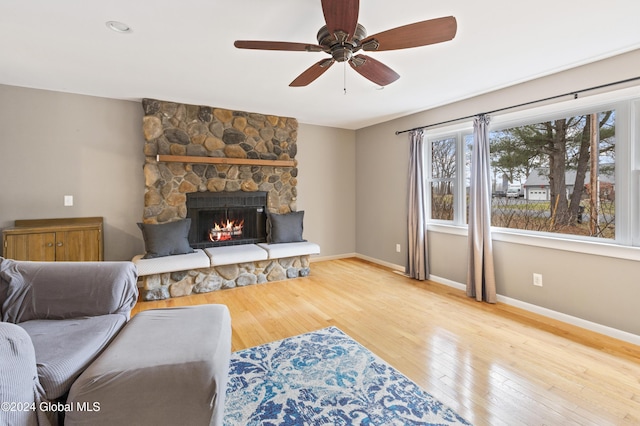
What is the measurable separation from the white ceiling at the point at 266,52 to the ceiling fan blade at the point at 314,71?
0.85ft

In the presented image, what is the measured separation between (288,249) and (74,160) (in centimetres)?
292

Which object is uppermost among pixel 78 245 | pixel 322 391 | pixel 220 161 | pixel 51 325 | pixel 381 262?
pixel 220 161

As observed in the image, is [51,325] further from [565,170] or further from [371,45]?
[565,170]

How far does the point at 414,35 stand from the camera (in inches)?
68.7

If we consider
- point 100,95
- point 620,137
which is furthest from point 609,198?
point 100,95

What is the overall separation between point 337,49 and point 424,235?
3.11 m

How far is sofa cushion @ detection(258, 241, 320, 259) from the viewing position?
4141 mm

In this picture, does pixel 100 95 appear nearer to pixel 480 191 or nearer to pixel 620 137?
pixel 480 191

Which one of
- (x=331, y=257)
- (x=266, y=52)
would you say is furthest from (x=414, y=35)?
(x=331, y=257)

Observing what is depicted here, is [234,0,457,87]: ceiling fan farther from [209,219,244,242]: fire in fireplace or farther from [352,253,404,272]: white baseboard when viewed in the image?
[352,253,404,272]: white baseboard

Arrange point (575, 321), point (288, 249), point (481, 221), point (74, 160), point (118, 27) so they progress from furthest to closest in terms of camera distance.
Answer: point (288, 249), point (74, 160), point (481, 221), point (575, 321), point (118, 27)

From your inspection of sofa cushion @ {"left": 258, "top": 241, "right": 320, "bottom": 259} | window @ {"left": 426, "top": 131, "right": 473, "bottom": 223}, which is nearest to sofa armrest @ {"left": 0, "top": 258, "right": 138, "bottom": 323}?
sofa cushion @ {"left": 258, "top": 241, "right": 320, "bottom": 259}

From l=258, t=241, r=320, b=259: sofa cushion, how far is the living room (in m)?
0.86

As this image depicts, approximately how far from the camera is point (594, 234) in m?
2.81
